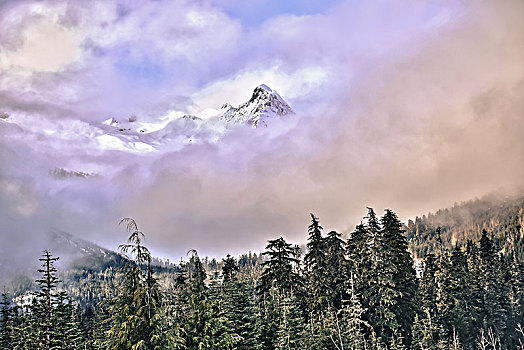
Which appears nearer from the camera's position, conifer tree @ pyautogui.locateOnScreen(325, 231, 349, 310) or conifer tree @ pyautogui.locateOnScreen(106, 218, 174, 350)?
conifer tree @ pyautogui.locateOnScreen(106, 218, 174, 350)

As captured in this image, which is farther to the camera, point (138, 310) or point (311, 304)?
point (311, 304)

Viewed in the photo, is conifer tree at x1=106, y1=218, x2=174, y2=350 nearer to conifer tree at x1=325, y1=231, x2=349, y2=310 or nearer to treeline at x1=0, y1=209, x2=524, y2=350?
treeline at x1=0, y1=209, x2=524, y2=350

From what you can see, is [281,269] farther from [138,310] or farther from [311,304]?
[138,310]

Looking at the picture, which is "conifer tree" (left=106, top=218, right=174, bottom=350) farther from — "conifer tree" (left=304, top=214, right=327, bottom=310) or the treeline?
"conifer tree" (left=304, top=214, right=327, bottom=310)

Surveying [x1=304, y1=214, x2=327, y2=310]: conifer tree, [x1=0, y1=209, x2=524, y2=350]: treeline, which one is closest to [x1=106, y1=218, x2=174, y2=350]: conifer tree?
[x1=0, y1=209, x2=524, y2=350]: treeline

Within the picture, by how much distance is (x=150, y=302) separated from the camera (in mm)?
23797

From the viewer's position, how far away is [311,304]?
5484 centimetres

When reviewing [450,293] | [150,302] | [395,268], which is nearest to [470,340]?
[450,293]

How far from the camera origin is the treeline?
24.4 metres

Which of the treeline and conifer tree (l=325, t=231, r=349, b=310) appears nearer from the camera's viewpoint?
→ the treeline

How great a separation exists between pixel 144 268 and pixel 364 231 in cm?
3991

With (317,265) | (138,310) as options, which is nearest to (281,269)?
(317,265)

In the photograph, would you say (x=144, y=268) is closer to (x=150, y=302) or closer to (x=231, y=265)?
(x=150, y=302)

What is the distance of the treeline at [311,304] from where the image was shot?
24406 millimetres
